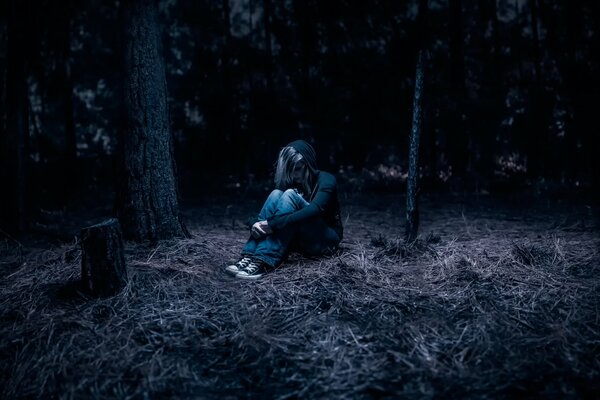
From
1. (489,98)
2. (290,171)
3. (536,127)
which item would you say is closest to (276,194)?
(290,171)

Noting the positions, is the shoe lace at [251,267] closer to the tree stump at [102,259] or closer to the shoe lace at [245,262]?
the shoe lace at [245,262]

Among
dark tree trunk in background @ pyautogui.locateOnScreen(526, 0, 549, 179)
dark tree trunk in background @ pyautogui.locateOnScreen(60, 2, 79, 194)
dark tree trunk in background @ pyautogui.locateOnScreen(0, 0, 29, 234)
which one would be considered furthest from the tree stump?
dark tree trunk in background @ pyautogui.locateOnScreen(526, 0, 549, 179)

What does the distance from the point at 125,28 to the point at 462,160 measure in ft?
24.9

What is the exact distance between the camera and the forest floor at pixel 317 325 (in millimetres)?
1894

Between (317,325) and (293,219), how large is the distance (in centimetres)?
102

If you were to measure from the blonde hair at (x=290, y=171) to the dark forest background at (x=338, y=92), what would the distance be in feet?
18.1

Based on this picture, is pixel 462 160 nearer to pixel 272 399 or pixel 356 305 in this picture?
pixel 356 305

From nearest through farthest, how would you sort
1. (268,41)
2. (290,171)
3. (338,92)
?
(290,171) < (338,92) < (268,41)

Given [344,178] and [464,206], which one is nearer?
[464,206]

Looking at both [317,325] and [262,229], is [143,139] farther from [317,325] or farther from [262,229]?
[317,325]

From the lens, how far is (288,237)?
3.33 metres

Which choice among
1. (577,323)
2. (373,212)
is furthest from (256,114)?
(577,323)

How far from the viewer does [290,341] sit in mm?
2236

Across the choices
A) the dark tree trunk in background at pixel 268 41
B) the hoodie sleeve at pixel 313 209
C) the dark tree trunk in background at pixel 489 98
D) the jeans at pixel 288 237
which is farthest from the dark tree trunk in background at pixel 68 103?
the dark tree trunk in background at pixel 489 98
